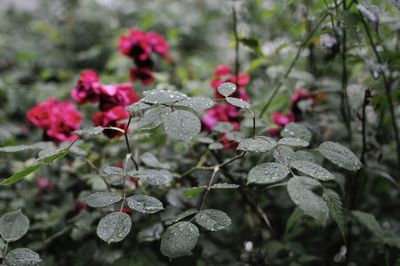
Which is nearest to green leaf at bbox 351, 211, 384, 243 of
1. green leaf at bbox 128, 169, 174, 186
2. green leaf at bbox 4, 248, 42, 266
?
green leaf at bbox 128, 169, 174, 186

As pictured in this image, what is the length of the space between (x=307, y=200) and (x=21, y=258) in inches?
21.0

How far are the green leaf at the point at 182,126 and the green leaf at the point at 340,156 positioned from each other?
276 millimetres

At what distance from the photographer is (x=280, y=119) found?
1.22 metres

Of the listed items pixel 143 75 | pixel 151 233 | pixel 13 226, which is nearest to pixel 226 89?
pixel 151 233

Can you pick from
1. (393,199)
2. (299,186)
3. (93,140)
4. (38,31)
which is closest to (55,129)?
(93,140)

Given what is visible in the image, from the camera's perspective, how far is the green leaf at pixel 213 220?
69 centimetres

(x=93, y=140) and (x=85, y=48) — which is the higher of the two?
(x=93, y=140)

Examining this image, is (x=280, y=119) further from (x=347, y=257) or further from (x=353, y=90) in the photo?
(x=347, y=257)

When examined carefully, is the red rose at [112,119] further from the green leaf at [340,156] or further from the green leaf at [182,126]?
the green leaf at [340,156]

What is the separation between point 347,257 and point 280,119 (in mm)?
427

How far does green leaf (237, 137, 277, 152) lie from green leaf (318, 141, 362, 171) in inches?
5.0

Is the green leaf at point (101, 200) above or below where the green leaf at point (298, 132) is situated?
below

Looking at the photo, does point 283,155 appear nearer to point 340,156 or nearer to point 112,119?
point 340,156

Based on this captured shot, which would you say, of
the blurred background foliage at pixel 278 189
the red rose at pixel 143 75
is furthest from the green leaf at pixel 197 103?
the red rose at pixel 143 75
